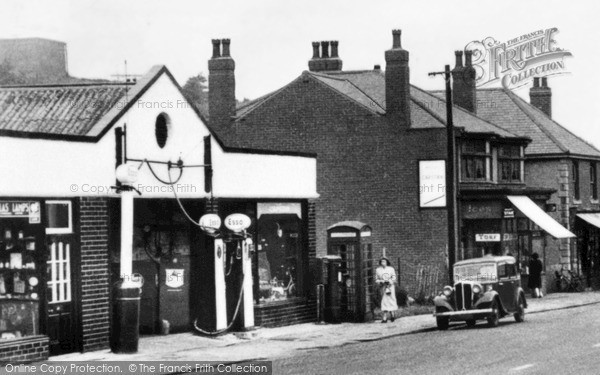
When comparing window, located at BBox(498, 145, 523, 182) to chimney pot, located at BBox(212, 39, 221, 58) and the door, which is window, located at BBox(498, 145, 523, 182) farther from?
the door

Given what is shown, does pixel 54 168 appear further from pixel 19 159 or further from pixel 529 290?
pixel 529 290

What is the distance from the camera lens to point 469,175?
130 feet

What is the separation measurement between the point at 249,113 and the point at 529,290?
12987 mm

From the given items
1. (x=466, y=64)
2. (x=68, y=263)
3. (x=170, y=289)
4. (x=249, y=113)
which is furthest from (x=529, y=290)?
(x=68, y=263)

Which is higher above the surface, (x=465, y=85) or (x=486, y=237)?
(x=465, y=85)

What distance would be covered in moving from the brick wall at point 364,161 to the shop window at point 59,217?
809 inches

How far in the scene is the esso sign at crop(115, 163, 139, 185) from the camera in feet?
64.8

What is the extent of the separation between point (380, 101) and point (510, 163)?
5.86 meters

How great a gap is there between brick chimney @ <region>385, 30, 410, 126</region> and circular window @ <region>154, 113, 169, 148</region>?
17.9 metres

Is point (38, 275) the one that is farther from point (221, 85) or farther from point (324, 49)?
point (324, 49)

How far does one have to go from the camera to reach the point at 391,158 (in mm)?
38875

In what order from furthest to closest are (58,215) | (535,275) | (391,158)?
(535,275), (391,158), (58,215)

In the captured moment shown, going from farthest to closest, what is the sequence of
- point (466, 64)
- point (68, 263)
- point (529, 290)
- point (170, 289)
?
point (466, 64)
point (529, 290)
point (170, 289)
point (68, 263)

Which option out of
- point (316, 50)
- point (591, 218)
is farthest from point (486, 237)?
point (316, 50)
